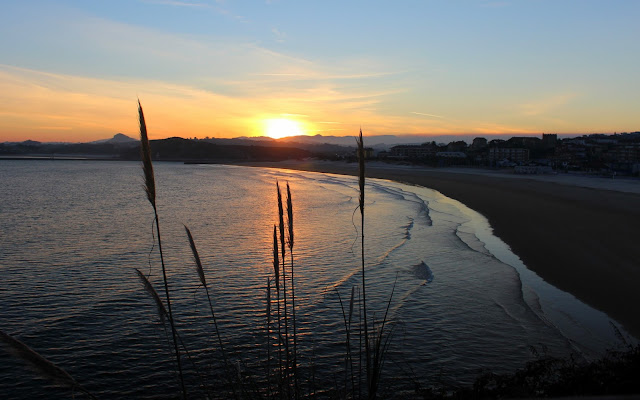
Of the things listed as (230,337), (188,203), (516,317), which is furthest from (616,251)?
(188,203)

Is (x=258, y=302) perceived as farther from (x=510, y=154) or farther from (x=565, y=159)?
(x=510, y=154)

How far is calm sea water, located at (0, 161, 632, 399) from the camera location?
7.41m

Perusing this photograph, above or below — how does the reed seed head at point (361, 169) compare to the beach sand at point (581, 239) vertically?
above

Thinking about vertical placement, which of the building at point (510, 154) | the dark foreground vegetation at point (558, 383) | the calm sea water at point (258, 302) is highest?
the building at point (510, 154)

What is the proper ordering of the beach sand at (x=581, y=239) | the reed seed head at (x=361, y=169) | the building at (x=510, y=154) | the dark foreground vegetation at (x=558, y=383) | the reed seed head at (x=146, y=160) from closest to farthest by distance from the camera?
1. the reed seed head at (x=146, y=160)
2. the reed seed head at (x=361, y=169)
3. the dark foreground vegetation at (x=558, y=383)
4. the beach sand at (x=581, y=239)
5. the building at (x=510, y=154)

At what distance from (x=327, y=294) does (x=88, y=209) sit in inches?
886

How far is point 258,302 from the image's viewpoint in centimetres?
1062

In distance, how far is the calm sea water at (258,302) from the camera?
7414mm

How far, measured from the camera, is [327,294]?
11164mm

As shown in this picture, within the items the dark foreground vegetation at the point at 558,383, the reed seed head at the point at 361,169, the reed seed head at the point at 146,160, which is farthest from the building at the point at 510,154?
the reed seed head at the point at 146,160

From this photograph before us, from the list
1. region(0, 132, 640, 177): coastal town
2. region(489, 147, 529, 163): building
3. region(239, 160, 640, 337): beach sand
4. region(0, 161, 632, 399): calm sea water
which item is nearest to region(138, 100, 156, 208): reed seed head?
region(0, 161, 632, 399): calm sea water

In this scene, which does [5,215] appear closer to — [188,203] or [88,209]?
[88,209]

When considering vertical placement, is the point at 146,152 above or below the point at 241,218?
above

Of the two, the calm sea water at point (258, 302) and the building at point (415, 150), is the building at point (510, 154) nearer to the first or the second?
the building at point (415, 150)
